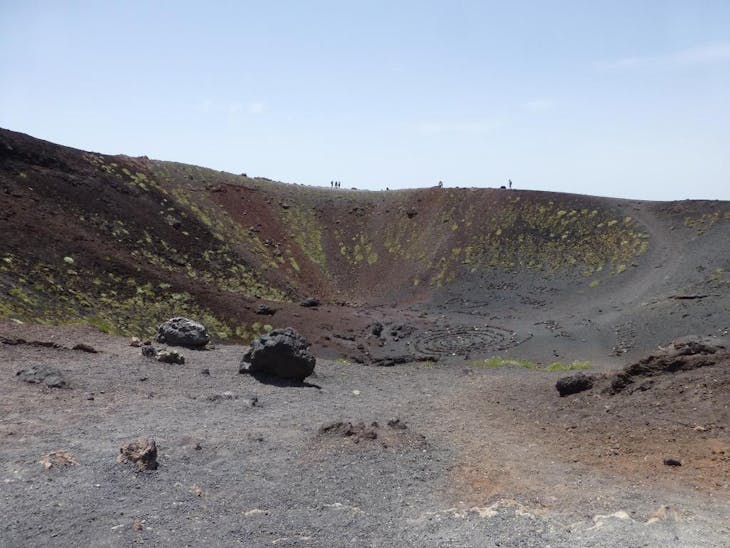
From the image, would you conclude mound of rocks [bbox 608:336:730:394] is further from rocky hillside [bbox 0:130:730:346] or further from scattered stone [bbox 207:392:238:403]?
rocky hillside [bbox 0:130:730:346]

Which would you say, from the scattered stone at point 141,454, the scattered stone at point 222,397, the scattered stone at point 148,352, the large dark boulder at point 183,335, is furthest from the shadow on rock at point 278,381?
the scattered stone at point 141,454

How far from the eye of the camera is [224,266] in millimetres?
42844

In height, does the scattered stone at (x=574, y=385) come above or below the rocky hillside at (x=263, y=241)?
below

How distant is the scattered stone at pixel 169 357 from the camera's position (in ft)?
59.7

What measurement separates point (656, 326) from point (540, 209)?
79.0 feet

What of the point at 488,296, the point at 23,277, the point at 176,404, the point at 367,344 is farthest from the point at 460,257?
the point at 176,404

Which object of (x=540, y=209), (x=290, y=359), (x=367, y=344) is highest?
(x=540, y=209)

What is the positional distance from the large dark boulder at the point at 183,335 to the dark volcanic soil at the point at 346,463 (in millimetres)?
3359

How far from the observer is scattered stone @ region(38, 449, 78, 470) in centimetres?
998

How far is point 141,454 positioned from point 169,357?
8.38 meters

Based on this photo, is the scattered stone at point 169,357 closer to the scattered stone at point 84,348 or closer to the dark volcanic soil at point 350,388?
the dark volcanic soil at point 350,388

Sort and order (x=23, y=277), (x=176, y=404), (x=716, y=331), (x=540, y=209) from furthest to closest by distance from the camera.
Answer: (x=540, y=209)
(x=716, y=331)
(x=23, y=277)
(x=176, y=404)

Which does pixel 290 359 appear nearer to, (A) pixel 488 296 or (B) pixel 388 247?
(A) pixel 488 296

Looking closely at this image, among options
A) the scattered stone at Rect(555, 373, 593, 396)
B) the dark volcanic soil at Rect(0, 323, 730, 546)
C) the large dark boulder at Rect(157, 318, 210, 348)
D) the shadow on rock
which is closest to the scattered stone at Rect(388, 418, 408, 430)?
the dark volcanic soil at Rect(0, 323, 730, 546)
